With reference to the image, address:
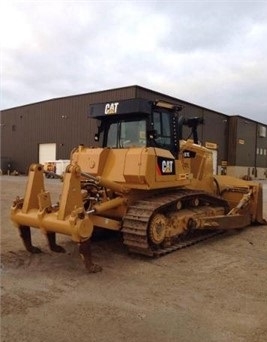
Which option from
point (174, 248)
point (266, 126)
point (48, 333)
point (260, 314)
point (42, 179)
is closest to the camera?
point (48, 333)

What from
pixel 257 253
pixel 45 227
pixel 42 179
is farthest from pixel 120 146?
pixel 257 253

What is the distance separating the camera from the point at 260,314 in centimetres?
474

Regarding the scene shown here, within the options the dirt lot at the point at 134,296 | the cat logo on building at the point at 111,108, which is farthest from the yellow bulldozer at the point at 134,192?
the dirt lot at the point at 134,296

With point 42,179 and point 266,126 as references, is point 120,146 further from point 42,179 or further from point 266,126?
point 266,126

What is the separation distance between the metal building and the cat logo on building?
2044 cm

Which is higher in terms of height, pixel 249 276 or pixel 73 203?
pixel 73 203

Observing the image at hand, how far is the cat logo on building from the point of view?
8.05 m

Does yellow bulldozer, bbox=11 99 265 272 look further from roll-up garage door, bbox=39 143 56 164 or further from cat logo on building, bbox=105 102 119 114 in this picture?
roll-up garage door, bbox=39 143 56 164

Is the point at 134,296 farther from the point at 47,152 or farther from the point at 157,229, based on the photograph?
the point at 47,152

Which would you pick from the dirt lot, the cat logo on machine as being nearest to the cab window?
the cat logo on machine

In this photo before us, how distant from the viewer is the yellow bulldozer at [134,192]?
20.7 feet

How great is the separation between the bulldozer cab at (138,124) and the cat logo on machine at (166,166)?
35cm

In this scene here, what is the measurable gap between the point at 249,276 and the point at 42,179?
141 inches

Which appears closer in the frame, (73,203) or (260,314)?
(260,314)
